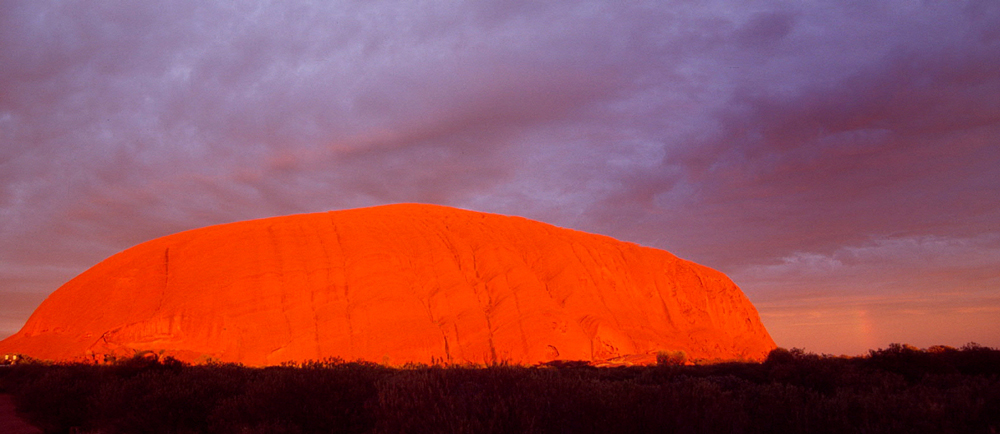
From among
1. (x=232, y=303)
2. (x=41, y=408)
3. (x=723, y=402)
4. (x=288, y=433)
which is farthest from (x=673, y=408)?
(x=232, y=303)

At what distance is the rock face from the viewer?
1610 inches

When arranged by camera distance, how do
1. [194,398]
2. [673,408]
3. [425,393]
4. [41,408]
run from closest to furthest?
[673,408], [425,393], [194,398], [41,408]

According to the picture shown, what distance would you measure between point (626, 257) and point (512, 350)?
24595mm

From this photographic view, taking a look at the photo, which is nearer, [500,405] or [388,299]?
[500,405]

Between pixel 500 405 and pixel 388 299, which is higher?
pixel 388 299

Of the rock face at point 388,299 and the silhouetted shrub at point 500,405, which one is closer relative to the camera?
the silhouetted shrub at point 500,405

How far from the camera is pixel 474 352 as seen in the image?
133ft

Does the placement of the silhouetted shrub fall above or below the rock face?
below

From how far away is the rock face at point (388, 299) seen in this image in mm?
40906

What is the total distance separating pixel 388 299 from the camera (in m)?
45.5

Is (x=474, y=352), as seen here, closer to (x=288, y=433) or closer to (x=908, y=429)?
(x=288, y=433)

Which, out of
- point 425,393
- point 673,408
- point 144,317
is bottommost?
point 673,408

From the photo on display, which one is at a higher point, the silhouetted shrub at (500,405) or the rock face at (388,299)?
the rock face at (388,299)

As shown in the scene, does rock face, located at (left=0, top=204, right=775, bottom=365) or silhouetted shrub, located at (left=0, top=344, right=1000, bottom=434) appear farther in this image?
rock face, located at (left=0, top=204, right=775, bottom=365)
